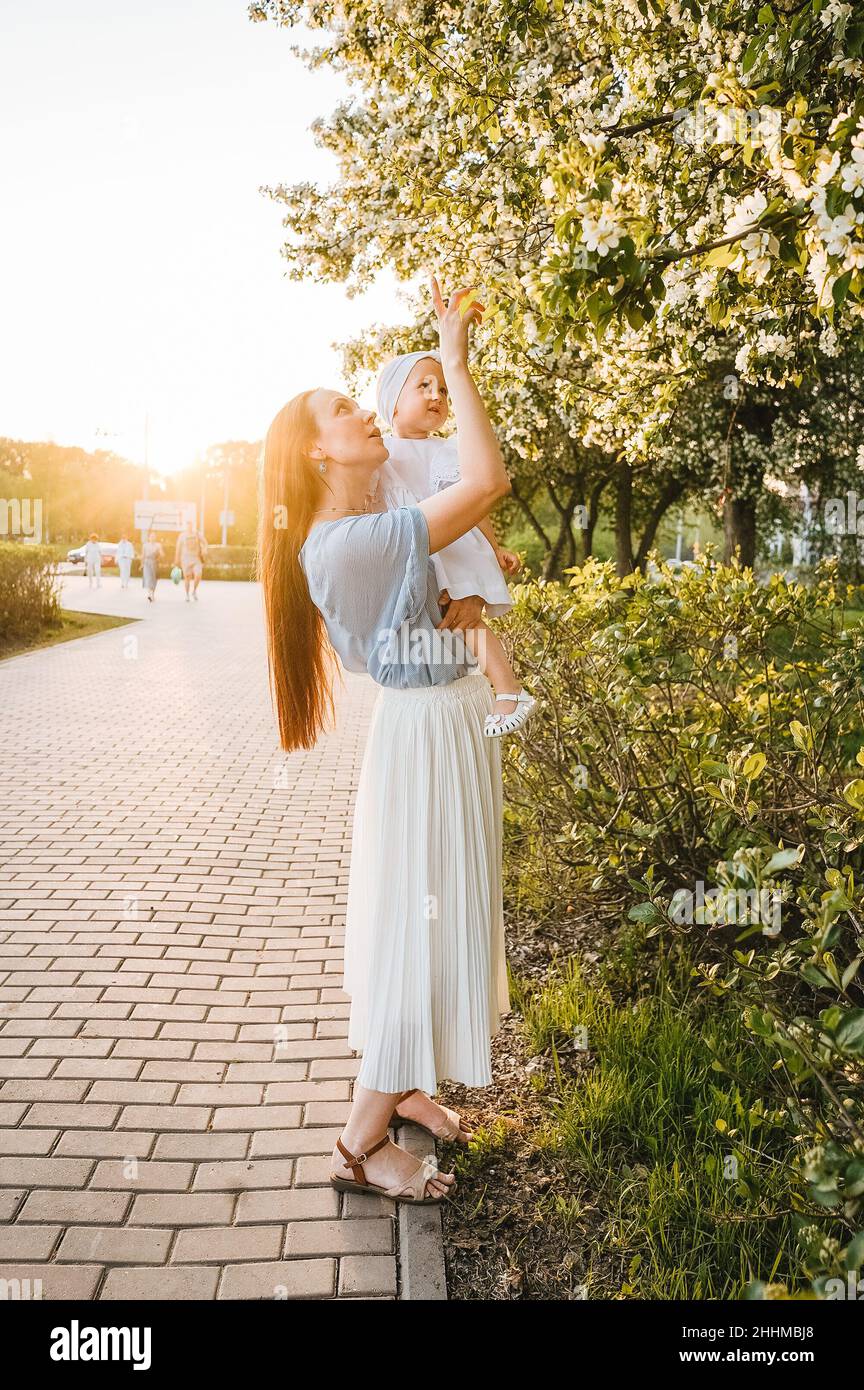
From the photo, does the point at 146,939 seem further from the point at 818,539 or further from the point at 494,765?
the point at 818,539

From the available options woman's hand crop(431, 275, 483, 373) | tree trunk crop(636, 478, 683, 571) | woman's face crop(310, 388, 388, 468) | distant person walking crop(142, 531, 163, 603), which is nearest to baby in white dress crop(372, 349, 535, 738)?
woman's face crop(310, 388, 388, 468)

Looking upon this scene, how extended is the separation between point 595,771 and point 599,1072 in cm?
132

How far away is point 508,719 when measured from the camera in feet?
9.12

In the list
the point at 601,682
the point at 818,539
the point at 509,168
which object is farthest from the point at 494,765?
the point at 818,539

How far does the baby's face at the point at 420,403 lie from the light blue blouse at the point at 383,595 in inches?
21.4

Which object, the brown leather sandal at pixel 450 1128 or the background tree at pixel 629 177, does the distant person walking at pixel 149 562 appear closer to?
the background tree at pixel 629 177

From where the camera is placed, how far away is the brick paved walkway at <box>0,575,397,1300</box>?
2.63 m

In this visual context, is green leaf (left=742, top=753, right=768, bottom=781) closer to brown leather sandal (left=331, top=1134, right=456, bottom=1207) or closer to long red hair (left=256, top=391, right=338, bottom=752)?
long red hair (left=256, top=391, right=338, bottom=752)

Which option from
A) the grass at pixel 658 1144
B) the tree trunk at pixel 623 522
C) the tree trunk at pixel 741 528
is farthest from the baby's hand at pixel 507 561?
the tree trunk at pixel 623 522

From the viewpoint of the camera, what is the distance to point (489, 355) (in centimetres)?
513

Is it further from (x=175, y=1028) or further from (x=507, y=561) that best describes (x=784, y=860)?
(x=175, y=1028)

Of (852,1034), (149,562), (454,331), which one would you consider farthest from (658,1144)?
(149,562)

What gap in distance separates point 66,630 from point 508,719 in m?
15.9

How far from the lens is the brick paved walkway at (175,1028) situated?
2629 mm
